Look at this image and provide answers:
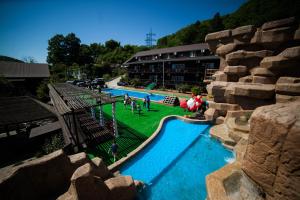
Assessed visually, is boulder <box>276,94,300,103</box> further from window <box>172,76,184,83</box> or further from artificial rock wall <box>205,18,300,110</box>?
window <box>172,76,184,83</box>

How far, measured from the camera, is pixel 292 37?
8273 mm

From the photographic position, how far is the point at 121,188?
17.0 ft

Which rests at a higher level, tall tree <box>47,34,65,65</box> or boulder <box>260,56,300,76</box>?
tall tree <box>47,34,65,65</box>

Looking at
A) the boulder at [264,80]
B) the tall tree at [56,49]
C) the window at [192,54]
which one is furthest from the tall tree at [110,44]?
the boulder at [264,80]

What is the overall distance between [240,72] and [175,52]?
25298 millimetres

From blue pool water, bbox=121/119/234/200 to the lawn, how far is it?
47.4 inches

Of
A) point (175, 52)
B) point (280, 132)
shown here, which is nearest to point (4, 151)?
point (280, 132)

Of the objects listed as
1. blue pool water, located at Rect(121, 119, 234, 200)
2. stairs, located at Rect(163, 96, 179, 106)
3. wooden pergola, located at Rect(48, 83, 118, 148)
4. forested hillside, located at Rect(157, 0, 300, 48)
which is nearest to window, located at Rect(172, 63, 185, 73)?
stairs, located at Rect(163, 96, 179, 106)

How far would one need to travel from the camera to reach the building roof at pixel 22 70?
24.6m

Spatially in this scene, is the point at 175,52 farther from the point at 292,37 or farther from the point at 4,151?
the point at 4,151

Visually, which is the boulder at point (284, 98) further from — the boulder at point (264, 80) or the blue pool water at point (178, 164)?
the blue pool water at point (178, 164)

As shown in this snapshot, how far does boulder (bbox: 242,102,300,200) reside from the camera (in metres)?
2.09

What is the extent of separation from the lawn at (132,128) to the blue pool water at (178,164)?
1.20 meters

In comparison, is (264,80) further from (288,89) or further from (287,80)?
(288,89)
